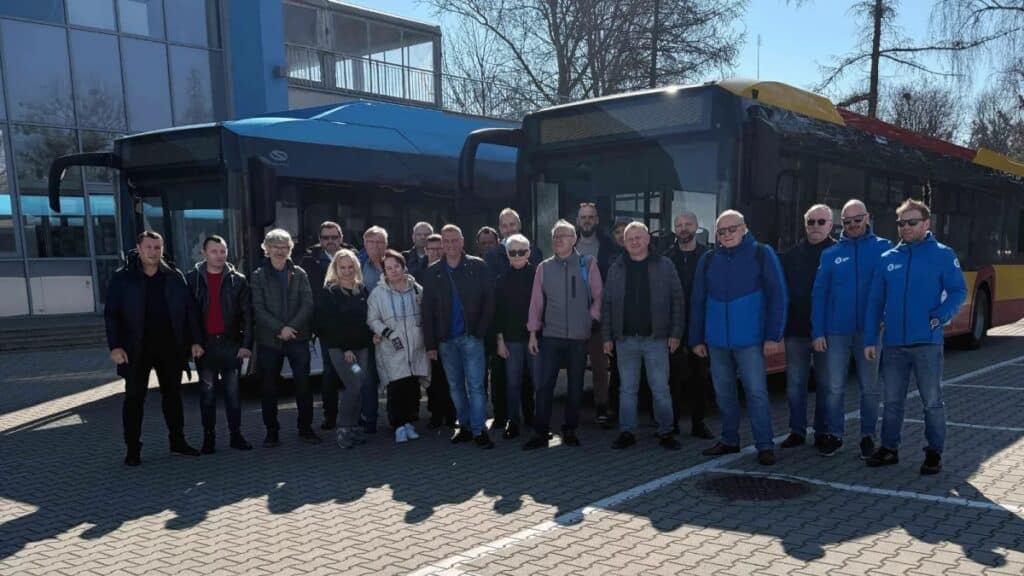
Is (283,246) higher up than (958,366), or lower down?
higher up

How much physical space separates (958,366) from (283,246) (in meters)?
8.92

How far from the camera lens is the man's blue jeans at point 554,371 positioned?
21.2 ft

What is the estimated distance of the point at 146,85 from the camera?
64.6ft

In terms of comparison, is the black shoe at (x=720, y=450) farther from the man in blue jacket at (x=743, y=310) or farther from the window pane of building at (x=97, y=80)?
the window pane of building at (x=97, y=80)

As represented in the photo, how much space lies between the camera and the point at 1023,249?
1416 cm

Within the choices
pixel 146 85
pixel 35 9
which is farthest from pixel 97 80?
pixel 35 9

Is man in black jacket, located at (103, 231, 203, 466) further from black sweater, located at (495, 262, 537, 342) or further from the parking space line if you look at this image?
the parking space line

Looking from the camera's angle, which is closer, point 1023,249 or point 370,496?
point 370,496

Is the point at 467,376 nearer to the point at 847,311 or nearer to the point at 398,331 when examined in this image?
the point at 398,331

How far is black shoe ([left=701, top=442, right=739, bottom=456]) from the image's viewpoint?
19.7 feet

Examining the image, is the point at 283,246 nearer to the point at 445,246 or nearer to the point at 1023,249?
the point at 445,246

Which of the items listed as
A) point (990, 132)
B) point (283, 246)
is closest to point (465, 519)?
point (283, 246)

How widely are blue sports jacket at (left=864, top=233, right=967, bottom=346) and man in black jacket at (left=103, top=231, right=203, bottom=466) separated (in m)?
5.19

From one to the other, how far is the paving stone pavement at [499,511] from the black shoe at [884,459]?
9 cm
